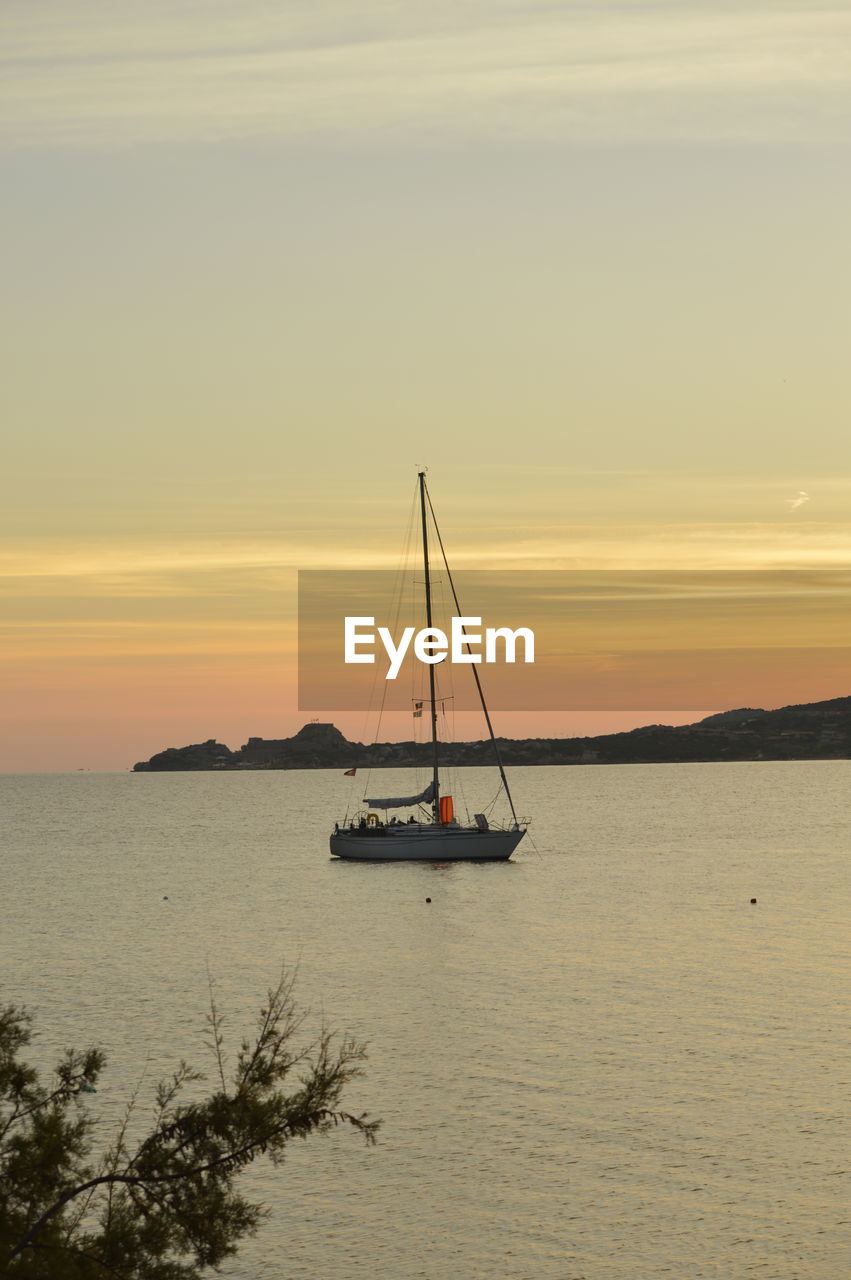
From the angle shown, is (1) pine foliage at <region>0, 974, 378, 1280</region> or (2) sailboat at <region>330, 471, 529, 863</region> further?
(2) sailboat at <region>330, 471, 529, 863</region>

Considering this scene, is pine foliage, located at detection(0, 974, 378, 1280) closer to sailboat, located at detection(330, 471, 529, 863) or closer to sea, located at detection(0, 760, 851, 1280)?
sea, located at detection(0, 760, 851, 1280)

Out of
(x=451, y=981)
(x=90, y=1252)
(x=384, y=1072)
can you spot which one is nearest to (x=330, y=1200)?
(x=384, y=1072)

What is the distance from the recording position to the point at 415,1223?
33688 millimetres

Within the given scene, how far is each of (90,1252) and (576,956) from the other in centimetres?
5687

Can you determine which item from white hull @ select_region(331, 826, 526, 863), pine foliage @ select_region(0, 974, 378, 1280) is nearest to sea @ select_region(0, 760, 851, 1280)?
white hull @ select_region(331, 826, 526, 863)

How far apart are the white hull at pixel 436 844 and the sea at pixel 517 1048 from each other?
2292mm

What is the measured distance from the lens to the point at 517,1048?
50.0 meters

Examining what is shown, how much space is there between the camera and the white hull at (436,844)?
10712 cm

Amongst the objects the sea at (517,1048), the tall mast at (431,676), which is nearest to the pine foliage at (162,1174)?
the sea at (517,1048)

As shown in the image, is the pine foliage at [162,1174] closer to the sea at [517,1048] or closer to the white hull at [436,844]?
the sea at [517,1048]

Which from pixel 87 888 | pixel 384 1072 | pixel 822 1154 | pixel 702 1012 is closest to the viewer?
pixel 822 1154

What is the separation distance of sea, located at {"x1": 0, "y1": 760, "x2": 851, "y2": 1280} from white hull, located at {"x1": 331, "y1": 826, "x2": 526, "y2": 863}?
90.2 inches

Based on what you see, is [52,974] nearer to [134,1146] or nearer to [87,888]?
[134,1146]

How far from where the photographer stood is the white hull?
10712 cm
